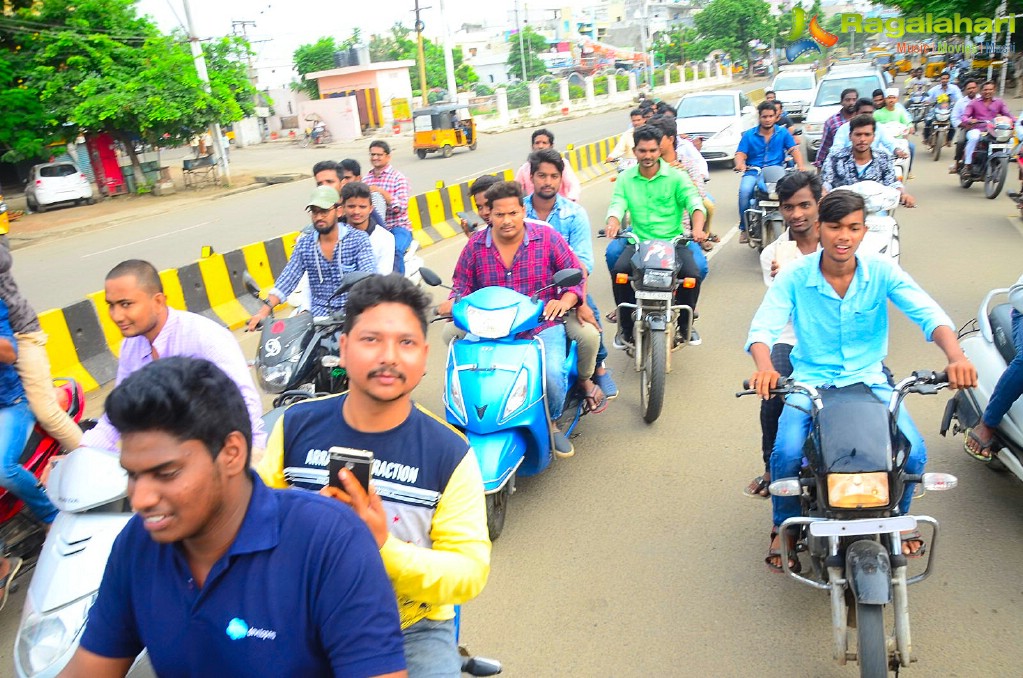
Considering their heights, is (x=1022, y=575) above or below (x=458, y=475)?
below

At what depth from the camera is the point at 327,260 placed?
5.41 meters

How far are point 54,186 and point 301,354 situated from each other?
75.1 ft

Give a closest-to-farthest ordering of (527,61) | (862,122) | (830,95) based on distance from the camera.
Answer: (862,122), (830,95), (527,61)

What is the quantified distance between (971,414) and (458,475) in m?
3.43

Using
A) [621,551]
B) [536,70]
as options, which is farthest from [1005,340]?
[536,70]

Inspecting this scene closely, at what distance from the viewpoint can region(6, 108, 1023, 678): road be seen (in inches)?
129

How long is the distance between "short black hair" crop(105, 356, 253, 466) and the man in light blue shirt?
227 cm

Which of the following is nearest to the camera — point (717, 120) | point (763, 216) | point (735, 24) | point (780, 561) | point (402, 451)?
point (402, 451)

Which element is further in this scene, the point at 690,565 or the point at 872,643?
the point at 690,565

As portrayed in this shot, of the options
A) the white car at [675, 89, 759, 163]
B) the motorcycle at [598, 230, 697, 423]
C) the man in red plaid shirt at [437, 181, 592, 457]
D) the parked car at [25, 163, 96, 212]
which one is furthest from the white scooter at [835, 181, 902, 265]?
the parked car at [25, 163, 96, 212]

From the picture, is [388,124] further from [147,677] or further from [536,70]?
[147,677]

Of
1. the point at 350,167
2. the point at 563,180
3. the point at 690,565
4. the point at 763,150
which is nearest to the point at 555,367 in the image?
the point at 690,565

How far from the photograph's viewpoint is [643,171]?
6535mm

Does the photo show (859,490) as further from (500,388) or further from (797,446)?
(500,388)
